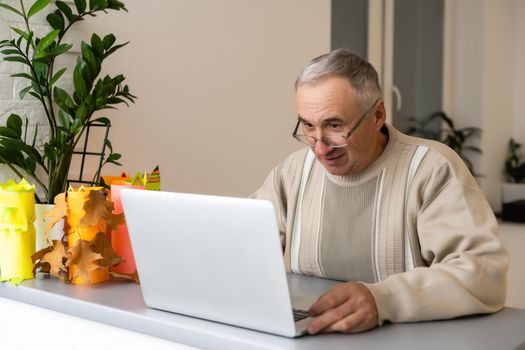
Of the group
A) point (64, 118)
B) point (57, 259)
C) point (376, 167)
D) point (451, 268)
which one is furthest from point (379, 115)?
point (64, 118)

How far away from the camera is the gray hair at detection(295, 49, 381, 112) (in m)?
2.05

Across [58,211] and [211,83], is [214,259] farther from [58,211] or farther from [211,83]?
[211,83]

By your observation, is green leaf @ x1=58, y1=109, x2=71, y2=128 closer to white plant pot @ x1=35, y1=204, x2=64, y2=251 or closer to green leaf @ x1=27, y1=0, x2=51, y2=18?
green leaf @ x1=27, y1=0, x2=51, y2=18

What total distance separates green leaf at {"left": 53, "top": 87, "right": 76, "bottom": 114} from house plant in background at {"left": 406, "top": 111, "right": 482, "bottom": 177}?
12.5 ft

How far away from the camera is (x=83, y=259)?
207 cm

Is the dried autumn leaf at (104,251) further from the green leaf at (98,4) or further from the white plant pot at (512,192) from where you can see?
the white plant pot at (512,192)

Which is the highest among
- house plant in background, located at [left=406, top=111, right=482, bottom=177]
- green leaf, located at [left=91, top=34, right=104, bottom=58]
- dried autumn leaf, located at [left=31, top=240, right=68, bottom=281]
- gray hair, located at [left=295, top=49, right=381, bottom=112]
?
green leaf, located at [left=91, top=34, right=104, bottom=58]

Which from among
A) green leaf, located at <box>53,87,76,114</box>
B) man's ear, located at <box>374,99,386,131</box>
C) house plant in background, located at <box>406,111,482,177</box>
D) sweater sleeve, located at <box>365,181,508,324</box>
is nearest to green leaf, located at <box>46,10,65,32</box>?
green leaf, located at <box>53,87,76,114</box>

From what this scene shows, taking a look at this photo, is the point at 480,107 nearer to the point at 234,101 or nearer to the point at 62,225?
the point at 234,101

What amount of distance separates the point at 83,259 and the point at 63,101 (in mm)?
834

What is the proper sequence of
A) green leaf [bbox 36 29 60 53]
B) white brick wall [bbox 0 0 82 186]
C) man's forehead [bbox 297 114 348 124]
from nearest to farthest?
man's forehead [bbox 297 114 348 124] → green leaf [bbox 36 29 60 53] → white brick wall [bbox 0 0 82 186]

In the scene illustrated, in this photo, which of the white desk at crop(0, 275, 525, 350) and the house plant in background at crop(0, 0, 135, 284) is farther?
the house plant in background at crop(0, 0, 135, 284)

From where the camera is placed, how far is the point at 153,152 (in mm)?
3404

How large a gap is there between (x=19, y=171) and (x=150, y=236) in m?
1.37
